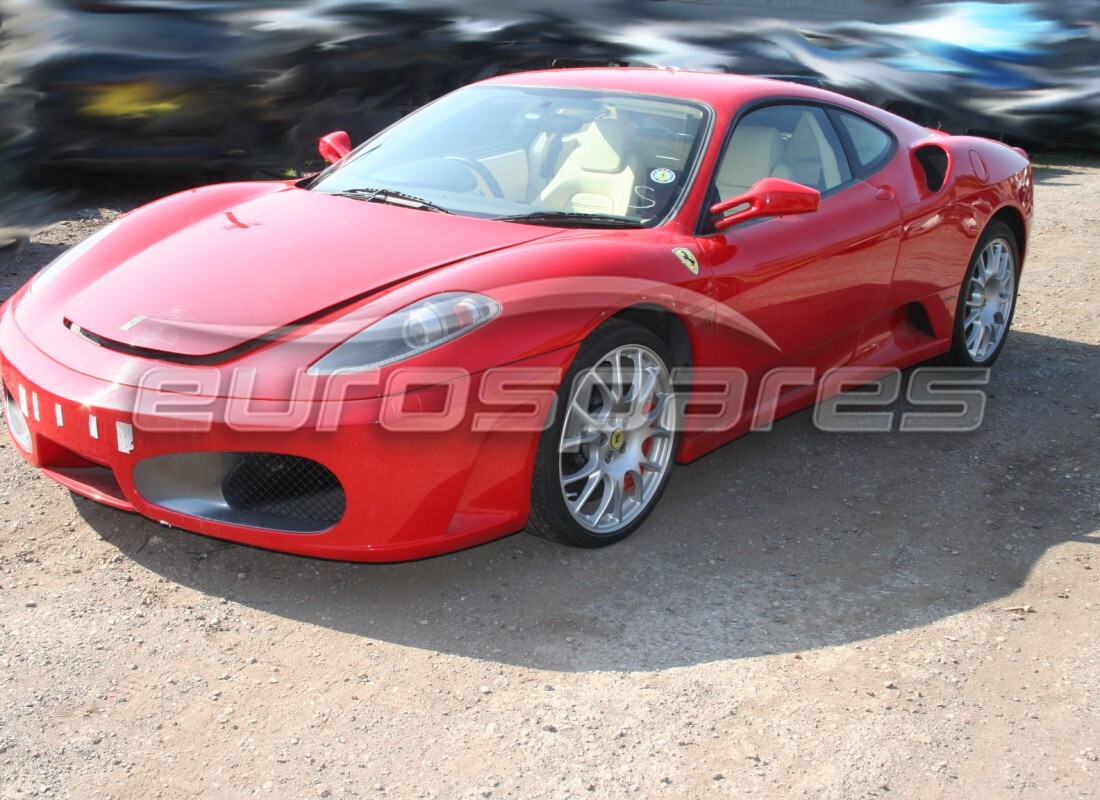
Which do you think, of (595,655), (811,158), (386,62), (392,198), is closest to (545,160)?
(392,198)

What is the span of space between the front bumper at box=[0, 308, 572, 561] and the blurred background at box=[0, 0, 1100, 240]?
15.1 feet

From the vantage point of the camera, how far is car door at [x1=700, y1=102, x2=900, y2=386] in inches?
159

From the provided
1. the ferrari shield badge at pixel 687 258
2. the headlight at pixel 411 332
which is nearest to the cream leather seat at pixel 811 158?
the ferrari shield badge at pixel 687 258

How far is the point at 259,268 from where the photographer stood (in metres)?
3.56

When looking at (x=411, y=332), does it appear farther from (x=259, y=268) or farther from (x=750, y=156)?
(x=750, y=156)

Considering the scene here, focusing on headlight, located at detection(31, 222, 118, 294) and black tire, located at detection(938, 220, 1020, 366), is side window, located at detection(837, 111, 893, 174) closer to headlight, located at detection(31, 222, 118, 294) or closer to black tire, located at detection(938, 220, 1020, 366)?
black tire, located at detection(938, 220, 1020, 366)

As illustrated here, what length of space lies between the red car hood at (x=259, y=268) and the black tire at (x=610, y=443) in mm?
465

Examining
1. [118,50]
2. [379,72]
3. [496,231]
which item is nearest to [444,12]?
[379,72]

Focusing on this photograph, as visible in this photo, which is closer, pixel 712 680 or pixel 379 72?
pixel 712 680

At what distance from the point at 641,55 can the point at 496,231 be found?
8978 millimetres

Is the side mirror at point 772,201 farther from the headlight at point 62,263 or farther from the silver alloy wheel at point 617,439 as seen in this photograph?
the headlight at point 62,263

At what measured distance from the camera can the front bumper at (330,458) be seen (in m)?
3.08

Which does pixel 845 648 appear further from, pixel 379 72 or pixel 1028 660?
pixel 379 72

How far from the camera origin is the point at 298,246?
3688 mm
